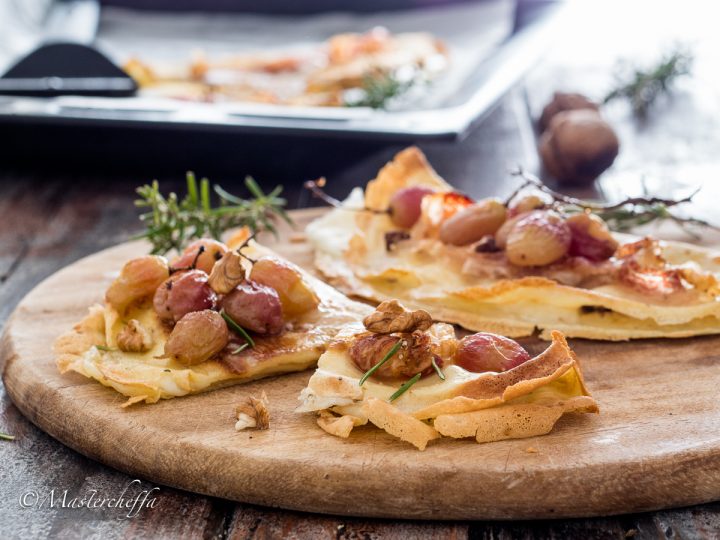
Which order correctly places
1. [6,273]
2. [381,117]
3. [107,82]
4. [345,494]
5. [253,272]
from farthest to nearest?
1. [107,82]
2. [381,117]
3. [6,273]
4. [253,272]
5. [345,494]

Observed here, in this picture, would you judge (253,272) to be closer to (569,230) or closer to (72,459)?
(72,459)

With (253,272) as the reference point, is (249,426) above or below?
below

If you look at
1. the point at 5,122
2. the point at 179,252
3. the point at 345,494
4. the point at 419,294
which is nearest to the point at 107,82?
the point at 5,122

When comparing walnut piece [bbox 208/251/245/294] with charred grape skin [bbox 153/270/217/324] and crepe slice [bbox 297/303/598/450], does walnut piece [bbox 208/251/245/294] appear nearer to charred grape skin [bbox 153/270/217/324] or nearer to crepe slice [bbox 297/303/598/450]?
charred grape skin [bbox 153/270/217/324]

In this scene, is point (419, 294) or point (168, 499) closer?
point (168, 499)

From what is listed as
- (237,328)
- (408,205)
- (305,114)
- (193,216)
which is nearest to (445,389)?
(237,328)
